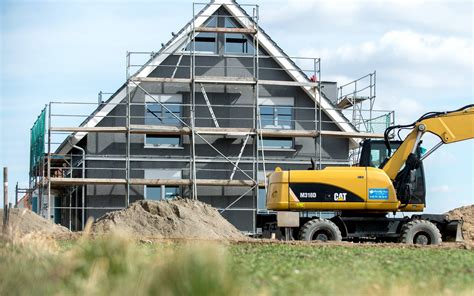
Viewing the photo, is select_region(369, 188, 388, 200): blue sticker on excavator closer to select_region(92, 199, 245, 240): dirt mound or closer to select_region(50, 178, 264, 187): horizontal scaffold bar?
select_region(92, 199, 245, 240): dirt mound

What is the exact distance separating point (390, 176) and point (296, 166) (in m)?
12.9

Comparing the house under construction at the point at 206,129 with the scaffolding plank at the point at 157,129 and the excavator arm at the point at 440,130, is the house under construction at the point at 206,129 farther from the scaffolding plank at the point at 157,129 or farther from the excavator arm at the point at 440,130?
the excavator arm at the point at 440,130

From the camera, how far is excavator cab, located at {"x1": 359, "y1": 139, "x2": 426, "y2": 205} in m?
25.5

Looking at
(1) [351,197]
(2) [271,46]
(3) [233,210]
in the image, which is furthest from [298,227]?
(2) [271,46]

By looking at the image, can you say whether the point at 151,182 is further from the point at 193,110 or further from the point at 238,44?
the point at 238,44

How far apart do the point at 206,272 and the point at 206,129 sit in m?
27.3

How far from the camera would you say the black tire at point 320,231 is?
2444 centimetres

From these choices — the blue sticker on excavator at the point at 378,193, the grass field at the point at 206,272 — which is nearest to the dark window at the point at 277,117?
the blue sticker on excavator at the point at 378,193

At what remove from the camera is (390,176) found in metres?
25.5

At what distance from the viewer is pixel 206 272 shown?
906cm

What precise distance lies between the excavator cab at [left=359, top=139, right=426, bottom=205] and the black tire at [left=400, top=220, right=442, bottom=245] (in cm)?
73

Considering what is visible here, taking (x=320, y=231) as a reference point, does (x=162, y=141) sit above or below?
above

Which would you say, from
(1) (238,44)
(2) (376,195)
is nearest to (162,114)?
(1) (238,44)

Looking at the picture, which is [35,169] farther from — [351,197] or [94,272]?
[94,272]
